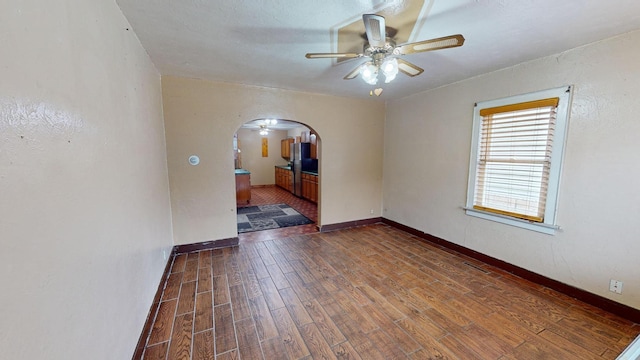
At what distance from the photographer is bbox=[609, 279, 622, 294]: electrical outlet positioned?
214 cm

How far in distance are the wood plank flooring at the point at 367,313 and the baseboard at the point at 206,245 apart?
0.12m

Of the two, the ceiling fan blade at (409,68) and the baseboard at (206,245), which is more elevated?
the ceiling fan blade at (409,68)

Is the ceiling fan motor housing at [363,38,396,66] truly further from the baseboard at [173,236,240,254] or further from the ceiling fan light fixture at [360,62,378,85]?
the baseboard at [173,236,240,254]

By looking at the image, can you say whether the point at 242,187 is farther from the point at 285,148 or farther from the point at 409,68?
the point at 409,68

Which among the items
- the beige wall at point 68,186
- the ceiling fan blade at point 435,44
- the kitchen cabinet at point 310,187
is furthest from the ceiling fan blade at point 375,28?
the kitchen cabinet at point 310,187

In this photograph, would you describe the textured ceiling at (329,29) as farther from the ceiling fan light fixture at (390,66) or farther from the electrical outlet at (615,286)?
the electrical outlet at (615,286)

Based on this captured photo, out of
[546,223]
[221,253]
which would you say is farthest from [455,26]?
[221,253]

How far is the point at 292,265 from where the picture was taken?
3064mm

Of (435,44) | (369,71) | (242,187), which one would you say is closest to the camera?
(435,44)

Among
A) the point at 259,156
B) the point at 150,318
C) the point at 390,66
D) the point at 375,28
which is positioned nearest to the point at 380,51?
the point at 390,66

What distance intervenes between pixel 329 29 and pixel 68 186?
197 cm

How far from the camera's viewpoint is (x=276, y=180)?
9586mm

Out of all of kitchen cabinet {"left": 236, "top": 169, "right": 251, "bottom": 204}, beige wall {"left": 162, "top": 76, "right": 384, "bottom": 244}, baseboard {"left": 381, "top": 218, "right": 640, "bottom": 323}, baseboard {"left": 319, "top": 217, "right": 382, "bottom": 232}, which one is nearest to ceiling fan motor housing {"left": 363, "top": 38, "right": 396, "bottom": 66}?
beige wall {"left": 162, "top": 76, "right": 384, "bottom": 244}

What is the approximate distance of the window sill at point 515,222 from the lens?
8.34 ft
